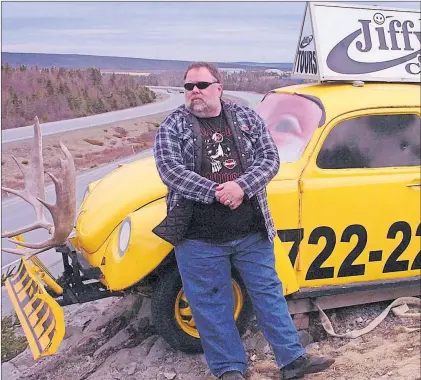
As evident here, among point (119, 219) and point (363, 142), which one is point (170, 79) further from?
point (363, 142)

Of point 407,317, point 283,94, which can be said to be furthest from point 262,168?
point 407,317

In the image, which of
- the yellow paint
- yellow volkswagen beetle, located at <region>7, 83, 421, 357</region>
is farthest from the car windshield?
A: the yellow paint

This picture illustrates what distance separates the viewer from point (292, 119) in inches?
177

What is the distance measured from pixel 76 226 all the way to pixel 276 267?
152 centimetres

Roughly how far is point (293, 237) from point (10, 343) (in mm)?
2402

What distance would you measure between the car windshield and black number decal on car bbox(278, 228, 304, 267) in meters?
0.48

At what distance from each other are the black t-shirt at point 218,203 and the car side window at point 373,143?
105 cm

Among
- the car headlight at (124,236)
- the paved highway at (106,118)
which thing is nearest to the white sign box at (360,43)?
the paved highway at (106,118)

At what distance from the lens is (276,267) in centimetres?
390

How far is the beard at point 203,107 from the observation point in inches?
128

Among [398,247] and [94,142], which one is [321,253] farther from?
[94,142]

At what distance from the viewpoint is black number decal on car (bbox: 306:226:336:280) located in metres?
4.12

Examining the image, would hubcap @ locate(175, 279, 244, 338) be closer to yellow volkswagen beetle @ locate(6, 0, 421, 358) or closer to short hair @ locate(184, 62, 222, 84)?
yellow volkswagen beetle @ locate(6, 0, 421, 358)

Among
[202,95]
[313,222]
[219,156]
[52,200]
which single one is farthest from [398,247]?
[52,200]
